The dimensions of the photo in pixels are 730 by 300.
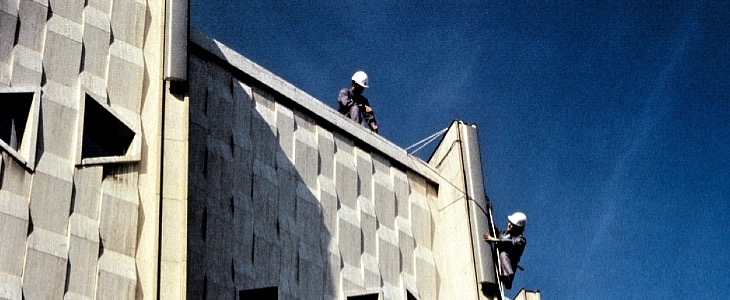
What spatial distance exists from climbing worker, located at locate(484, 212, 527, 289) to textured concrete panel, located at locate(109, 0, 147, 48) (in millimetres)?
9540

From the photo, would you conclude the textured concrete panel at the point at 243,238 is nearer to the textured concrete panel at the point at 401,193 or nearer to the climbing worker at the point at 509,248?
the textured concrete panel at the point at 401,193

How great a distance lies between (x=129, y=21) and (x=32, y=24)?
2.44 meters

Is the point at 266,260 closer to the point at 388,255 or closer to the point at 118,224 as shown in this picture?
the point at 388,255

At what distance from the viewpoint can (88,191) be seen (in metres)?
22.2

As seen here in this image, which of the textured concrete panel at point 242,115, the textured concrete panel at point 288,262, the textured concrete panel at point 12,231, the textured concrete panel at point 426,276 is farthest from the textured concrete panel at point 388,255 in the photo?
the textured concrete panel at point 12,231

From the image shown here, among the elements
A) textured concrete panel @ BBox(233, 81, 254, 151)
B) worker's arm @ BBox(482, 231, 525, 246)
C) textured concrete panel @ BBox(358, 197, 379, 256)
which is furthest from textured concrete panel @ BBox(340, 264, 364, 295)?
worker's arm @ BBox(482, 231, 525, 246)

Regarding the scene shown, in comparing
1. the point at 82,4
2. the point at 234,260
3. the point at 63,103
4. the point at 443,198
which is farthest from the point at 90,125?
the point at 443,198

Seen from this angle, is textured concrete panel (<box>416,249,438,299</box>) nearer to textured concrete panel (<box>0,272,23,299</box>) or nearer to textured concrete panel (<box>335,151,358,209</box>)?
textured concrete panel (<box>335,151,358,209</box>)

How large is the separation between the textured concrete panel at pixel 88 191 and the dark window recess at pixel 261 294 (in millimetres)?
4069

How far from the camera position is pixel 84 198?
22031 mm

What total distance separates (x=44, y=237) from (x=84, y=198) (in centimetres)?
126

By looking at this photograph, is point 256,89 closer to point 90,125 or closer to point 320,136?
point 320,136

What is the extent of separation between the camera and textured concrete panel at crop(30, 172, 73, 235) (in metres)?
21.1

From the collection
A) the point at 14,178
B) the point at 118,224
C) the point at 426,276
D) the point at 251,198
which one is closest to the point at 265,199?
the point at 251,198
